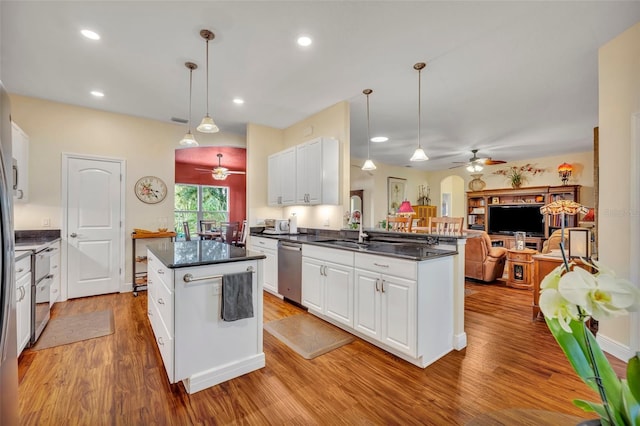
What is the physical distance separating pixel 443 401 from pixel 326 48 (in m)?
3.07

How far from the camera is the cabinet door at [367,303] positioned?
268 centimetres

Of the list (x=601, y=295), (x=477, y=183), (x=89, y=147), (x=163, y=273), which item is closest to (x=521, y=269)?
(x=477, y=183)

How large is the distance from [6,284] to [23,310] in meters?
2.30

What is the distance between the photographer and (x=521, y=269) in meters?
4.87

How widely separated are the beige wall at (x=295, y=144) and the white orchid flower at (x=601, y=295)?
3.62 metres

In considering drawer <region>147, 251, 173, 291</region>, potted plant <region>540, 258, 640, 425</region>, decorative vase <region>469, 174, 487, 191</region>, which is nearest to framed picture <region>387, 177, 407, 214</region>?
decorative vase <region>469, 174, 487, 191</region>

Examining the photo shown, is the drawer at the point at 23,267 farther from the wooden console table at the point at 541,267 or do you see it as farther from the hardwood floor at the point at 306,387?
the wooden console table at the point at 541,267

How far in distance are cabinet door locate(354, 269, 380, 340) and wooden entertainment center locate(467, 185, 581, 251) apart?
6.10 m

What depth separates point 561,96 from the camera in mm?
3875

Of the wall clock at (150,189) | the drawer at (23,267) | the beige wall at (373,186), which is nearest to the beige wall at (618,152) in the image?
the drawer at (23,267)

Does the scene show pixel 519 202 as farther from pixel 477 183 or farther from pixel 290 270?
pixel 290 270

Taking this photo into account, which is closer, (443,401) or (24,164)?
(443,401)

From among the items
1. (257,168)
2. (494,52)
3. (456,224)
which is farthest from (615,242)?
(257,168)

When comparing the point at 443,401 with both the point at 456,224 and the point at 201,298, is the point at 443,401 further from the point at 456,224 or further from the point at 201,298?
the point at 456,224
